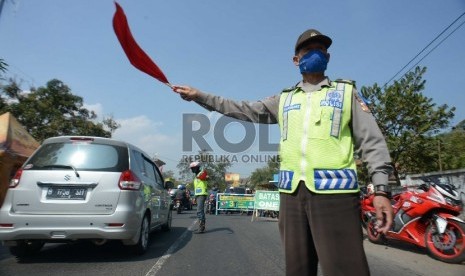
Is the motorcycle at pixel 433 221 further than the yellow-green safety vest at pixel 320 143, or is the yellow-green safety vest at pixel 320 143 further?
the motorcycle at pixel 433 221

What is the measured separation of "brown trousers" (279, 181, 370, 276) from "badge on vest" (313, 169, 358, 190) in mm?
43

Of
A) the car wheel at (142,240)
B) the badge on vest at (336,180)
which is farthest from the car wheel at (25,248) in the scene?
the badge on vest at (336,180)

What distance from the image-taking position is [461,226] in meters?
6.00

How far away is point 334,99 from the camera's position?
7.55 ft

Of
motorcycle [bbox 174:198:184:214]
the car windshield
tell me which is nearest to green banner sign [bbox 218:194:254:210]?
motorcycle [bbox 174:198:184:214]

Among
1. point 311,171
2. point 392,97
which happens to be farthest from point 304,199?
point 392,97

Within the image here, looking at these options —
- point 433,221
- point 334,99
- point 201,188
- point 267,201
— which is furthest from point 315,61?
Result: point 267,201

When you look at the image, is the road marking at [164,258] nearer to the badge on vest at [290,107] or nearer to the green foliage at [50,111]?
the badge on vest at [290,107]

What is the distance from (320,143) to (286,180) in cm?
30

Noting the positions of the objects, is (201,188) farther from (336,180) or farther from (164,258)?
(336,180)

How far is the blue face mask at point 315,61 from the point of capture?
2408mm

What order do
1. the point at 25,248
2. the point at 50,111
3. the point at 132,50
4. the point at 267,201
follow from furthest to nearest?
1. the point at 50,111
2. the point at 267,201
3. the point at 25,248
4. the point at 132,50

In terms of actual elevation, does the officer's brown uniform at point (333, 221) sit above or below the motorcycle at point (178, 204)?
above

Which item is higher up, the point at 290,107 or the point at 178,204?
the point at 290,107
